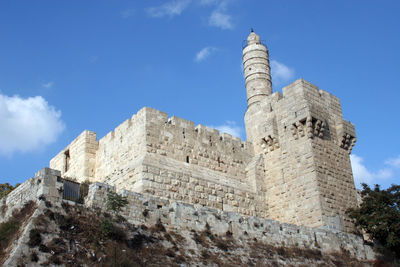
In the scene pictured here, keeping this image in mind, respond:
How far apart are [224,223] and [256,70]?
9534mm

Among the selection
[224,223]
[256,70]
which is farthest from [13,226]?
[256,70]

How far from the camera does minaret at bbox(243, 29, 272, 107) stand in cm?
2209

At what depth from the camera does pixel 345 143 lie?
20000mm

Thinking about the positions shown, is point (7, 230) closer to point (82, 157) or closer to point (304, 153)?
point (82, 157)

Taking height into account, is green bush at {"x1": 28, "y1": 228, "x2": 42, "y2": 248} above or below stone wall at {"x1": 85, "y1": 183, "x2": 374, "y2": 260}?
below

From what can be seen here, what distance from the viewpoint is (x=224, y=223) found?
48.4 ft

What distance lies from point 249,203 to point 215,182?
1456 mm

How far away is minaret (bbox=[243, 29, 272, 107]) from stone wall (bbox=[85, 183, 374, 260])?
700 cm

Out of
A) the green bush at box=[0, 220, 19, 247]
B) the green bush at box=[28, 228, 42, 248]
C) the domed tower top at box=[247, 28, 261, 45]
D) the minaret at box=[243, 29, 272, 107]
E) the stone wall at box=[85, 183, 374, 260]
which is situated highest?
the domed tower top at box=[247, 28, 261, 45]

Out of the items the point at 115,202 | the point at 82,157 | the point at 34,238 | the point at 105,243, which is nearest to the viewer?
the point at 34,238

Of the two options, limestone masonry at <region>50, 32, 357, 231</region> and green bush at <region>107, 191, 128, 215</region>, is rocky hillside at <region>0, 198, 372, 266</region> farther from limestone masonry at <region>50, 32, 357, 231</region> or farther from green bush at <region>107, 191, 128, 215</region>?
limestone masonry at <region>50, 32, 357, 231</region>

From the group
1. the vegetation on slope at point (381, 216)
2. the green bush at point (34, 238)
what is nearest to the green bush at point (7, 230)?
the green bush at point (34, 238)

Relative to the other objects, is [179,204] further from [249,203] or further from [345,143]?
[345,143]

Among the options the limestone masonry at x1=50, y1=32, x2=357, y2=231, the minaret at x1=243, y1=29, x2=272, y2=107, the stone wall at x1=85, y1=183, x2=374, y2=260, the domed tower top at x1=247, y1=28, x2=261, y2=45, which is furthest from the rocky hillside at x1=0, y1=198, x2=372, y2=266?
the domed tower top at x1=247, y1=28, x2=261, y2=45
